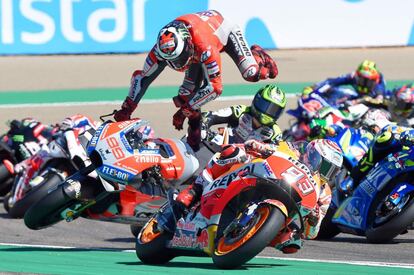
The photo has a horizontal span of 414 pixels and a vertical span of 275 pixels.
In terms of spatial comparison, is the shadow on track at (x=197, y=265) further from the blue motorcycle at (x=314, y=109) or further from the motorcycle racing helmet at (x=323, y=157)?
the blue motorcycle at (x=314, y=109)

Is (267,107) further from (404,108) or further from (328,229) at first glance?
(404,108)

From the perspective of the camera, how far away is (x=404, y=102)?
14.1m

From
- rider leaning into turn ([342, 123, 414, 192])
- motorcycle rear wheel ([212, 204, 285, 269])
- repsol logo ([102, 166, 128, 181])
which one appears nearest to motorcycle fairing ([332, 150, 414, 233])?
rider leaning into turn ([342, 123, 414, 192])

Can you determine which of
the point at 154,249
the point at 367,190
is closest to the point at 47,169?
the point at 367,190

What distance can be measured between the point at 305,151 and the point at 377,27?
1503cm

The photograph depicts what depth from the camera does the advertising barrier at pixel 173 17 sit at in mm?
21406

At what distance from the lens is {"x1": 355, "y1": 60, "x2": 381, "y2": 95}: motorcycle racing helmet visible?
1580cm

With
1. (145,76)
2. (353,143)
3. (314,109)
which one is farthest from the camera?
(314,109)

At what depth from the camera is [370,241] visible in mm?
9875

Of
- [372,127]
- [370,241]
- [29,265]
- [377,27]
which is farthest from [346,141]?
[377,27]

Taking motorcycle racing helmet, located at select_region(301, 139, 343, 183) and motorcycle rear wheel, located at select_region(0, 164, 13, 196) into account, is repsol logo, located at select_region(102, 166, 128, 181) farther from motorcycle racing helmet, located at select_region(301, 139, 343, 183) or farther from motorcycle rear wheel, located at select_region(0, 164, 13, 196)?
motorcycle rear wheel, located at select_region(0, 164, 13, 196)

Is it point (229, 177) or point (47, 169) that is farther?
point (47, 169)

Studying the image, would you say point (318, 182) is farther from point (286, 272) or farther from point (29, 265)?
point (29, 265)

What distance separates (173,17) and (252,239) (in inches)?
589
